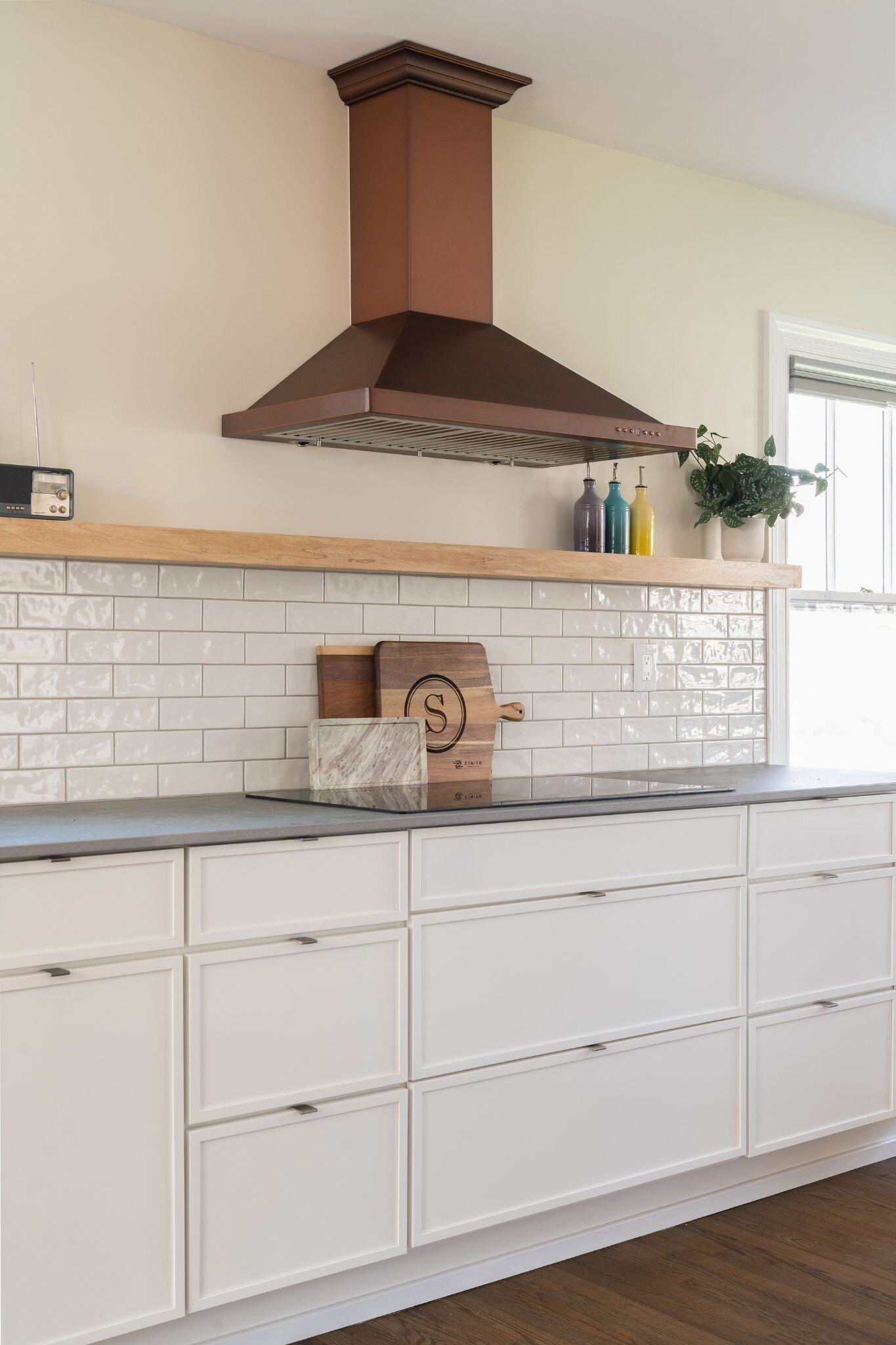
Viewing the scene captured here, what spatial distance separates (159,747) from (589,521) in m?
1.30

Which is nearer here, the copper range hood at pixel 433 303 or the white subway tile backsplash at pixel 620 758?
the copper range hood at pixel 433 303

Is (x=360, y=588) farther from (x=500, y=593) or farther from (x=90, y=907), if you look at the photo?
(x=90, y=907)

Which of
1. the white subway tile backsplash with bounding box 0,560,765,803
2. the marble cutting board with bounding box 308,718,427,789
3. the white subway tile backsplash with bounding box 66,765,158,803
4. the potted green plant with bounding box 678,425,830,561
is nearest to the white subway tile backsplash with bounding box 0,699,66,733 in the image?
the white subway tile backsplash with bounding box 0,560,765,803

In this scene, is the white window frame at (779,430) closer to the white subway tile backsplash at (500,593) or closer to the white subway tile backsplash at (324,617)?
the white subway tile backsplash at (500,593)

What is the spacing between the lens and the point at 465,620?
3434 mm

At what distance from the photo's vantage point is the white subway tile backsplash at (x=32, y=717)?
2766mm

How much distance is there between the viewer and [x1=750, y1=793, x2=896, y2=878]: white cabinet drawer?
10.3ft

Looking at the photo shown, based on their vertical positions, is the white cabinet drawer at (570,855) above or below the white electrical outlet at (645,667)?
below

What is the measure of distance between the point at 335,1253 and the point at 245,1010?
1.64 feet

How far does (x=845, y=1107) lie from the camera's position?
131 inches

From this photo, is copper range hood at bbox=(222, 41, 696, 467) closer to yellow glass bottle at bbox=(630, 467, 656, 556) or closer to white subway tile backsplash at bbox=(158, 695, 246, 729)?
yellow glass bottle at bbox=(630, 467, 656, 556)

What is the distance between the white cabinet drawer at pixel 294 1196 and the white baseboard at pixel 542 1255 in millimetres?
127

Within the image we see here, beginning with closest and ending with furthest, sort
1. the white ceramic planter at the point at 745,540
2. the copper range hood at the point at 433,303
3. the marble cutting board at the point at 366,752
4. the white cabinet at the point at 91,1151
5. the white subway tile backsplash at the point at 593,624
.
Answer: the white cabinet at the point at 91,1151 → the copper range hood at the point at 433,303 → the marble cutting board at the point at 366,752 → the white subway tile backsplash at the point at 593,624 → the white ceramic planter at the point at 745,540

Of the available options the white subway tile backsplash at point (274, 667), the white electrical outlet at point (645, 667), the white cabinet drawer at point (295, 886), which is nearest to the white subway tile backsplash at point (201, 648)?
the white subway tile backsplash at point (274, 667)
